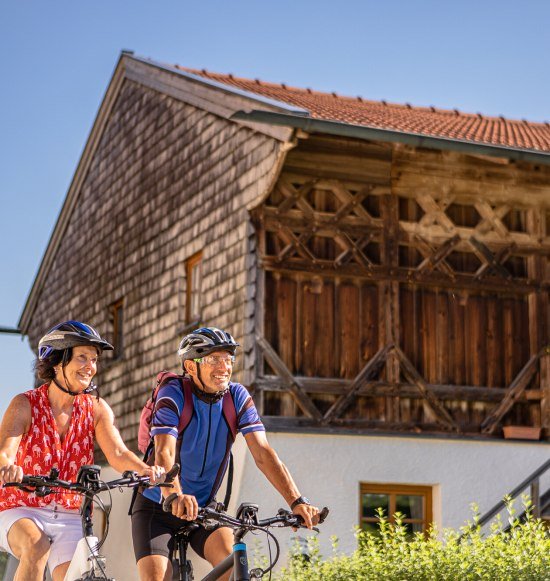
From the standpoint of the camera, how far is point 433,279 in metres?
15.0

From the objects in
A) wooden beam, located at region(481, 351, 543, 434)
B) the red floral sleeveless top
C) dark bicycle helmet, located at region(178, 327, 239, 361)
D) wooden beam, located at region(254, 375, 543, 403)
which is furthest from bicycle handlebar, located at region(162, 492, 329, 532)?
wooden beam, located at region(481, 351, 543, 434)

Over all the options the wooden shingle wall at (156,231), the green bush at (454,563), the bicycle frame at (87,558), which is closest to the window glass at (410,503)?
the wooden shingle wall at (156,231)

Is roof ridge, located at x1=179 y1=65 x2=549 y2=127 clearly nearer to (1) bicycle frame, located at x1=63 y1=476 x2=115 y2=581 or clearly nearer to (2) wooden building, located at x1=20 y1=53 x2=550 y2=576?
(2) wooden building, located at x1=20 y1=53 x2=550 y2=576

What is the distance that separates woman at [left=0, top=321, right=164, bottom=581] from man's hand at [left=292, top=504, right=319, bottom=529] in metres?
0.68

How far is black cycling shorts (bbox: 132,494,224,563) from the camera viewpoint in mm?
5375

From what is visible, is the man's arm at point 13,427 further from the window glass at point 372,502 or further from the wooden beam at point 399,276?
the window glass at point 372,502

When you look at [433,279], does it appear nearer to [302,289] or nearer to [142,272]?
[302,289]

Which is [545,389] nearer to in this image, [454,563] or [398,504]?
[398,504]

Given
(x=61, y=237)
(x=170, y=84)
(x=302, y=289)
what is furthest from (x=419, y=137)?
(x=61, y=237)

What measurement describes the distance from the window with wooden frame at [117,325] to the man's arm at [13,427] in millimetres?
14244

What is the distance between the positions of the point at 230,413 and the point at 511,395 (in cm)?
992

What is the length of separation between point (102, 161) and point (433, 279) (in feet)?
31.4

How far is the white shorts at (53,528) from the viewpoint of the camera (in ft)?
17.2

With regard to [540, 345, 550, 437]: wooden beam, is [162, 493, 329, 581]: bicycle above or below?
below
